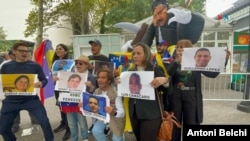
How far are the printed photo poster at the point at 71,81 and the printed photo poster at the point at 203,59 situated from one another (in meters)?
1.35

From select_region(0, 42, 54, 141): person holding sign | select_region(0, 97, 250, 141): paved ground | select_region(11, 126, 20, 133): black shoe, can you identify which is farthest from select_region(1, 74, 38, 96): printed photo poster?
select_region(11, 126, 20, 133): black shoe

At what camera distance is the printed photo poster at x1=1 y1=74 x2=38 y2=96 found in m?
3.53

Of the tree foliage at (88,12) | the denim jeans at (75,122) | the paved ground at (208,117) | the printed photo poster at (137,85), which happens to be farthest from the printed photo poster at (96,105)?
A: the tree foliage at (88,12)

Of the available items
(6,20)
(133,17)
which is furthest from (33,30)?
(6,20)

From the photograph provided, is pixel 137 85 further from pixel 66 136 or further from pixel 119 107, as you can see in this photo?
pixel 66 136

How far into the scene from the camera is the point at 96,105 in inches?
120

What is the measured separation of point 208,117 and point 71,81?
151 inches

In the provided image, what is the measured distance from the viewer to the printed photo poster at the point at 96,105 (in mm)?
2955

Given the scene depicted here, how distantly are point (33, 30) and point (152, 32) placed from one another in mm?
16672

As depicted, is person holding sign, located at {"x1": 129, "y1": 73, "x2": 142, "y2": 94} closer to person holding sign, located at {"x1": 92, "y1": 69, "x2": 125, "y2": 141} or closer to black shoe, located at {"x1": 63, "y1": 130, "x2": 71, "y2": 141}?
person holding sign, located at {"x1": 92, "y1": 69, "x2": 125, "y2": 141}

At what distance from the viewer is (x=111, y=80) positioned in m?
3.25

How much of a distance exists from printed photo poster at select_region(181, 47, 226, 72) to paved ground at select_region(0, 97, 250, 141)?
2.06 metres

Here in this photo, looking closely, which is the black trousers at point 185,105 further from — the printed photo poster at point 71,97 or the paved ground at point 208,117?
the paved ground at point 208,117

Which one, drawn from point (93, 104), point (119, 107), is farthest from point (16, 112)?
point (119, 107)
